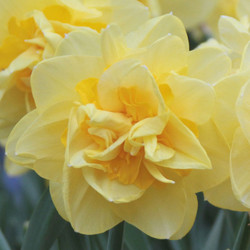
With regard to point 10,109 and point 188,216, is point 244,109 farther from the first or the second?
point 10,109

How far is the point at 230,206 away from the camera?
76 cm

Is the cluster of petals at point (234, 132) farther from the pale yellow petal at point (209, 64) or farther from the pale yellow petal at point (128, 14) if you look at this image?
the pale yellow petal at point (128, 14)

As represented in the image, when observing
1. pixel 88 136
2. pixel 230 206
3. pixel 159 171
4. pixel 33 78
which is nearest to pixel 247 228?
pixel 230 206

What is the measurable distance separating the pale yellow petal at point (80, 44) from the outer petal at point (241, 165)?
0.24m

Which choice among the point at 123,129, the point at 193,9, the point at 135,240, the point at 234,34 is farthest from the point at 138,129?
the point at 193,9

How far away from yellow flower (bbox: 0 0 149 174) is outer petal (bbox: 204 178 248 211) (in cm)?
35

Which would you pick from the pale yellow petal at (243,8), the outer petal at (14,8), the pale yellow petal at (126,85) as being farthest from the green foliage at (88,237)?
the pale yellow petal at (243,8)

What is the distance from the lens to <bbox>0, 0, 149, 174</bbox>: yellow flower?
2.97 feet

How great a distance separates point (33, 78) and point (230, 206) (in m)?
0.35

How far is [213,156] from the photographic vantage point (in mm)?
Answer: 751

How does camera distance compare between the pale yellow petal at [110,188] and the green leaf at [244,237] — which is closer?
the pale yellow petal at [110,188]

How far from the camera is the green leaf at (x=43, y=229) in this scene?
2.94 feet

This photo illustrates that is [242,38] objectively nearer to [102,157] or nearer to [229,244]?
[102,157]

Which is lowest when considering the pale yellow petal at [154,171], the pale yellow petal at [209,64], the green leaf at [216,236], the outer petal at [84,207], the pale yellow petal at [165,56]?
the green leaf at [216,236]
